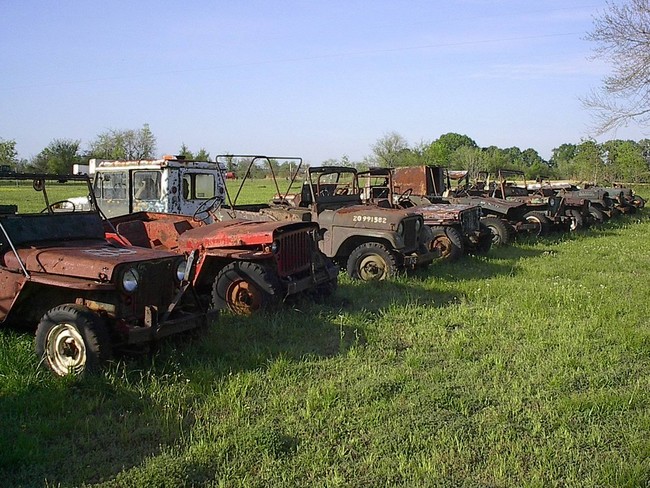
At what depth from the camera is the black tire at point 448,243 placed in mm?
10328

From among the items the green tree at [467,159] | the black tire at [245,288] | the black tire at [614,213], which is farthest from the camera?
the green tree at [467,159]

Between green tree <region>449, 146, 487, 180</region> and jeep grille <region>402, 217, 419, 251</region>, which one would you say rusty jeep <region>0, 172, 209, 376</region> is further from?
green tree <region>449, 146, 487, 180</region>

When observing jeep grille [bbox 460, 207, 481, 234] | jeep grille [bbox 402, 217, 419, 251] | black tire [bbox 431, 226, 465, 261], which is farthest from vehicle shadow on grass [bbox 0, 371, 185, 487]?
jeep grille [bbox 460, 207, 481, 234]

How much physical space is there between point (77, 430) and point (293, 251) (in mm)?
3415

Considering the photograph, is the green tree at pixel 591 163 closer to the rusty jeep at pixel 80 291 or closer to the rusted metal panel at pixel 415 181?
the rusted metal panel at pixel 415 181

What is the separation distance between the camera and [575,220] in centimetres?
1620

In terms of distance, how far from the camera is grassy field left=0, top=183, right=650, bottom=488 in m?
3.37

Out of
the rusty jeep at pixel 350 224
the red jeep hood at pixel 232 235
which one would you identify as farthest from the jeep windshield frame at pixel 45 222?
the rusty jeep at pixel 350 224

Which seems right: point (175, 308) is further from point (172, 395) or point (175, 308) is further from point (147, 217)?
point (147, 217)

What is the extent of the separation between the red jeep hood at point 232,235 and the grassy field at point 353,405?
808 mm

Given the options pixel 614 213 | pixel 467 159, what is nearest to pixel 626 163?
pixel 467 159

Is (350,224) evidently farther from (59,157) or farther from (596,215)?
(59,157)

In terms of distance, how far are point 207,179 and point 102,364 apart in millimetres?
6868

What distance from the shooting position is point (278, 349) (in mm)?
5340
